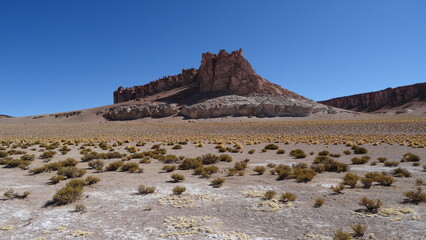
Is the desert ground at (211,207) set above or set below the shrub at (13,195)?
below

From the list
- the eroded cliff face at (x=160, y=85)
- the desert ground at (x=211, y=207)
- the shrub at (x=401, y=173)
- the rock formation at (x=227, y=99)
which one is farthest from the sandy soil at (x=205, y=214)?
the eroded cliff face at (x=160, y=85)

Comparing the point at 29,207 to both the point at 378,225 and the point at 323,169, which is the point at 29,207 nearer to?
the point at 378,225

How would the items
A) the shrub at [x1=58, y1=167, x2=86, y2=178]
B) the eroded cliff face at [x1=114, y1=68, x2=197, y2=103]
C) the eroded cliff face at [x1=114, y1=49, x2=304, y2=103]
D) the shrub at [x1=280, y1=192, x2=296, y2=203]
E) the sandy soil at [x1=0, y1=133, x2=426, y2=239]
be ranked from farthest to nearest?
1. the eroded cliff face at [x1=114, y1=68, x2=197, y2=103]
2. the eroded cliff face at [x1=114, y1=49, x2=304, y2=103]
3. the shrub at [x1=58, y1=167, x2=86, y2=178]
4. the shrub at [x1=280, y1=192, x2=296, y2=203]
5. the sandy soil at [x1=0, y1=133, x2=426, y2=239]

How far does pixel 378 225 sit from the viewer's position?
4844 millimetres

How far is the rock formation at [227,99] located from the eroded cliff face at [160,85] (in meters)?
26.1

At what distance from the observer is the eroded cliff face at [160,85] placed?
110356 millimetres

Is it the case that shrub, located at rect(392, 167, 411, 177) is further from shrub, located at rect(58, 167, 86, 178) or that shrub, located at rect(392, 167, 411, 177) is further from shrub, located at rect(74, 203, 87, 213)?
shrub, located at rect(58, 167, 86, 178)

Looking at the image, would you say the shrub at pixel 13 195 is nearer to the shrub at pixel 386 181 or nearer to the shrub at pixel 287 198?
the shrub at pixel 287 198

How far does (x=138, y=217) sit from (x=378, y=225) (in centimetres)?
493

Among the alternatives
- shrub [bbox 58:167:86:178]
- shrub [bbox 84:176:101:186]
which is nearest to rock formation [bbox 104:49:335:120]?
shrub [bbox 58:167:86:178]

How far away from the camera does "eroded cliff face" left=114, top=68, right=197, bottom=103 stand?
362ft

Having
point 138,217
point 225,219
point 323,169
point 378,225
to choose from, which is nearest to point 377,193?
point 378,225

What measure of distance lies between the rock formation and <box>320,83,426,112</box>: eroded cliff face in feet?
277

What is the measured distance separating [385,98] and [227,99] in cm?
11084
